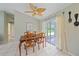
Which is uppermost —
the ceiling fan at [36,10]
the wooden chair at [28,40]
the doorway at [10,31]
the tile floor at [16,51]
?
the ceiling fan at [36,10]

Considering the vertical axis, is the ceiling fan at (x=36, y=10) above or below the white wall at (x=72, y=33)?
above

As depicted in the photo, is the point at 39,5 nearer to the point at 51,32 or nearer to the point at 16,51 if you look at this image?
the point at 51,32

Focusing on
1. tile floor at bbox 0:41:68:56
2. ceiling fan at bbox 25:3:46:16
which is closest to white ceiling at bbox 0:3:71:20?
ceiling fan at bbox 25:3:46:16

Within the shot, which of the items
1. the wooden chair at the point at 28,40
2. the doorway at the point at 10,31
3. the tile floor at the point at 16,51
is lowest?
the tile floor at the point at 16,51

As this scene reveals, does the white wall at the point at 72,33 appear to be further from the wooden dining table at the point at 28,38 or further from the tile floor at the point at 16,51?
the wooden dining table at the point at 28,38

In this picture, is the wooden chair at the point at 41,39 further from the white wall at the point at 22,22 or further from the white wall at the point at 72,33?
the white wall at the point at 72,33

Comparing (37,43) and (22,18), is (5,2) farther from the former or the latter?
(37,43)

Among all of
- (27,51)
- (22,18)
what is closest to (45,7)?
(22,18)

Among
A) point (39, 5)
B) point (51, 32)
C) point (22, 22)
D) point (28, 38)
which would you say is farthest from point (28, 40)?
point (39, 5)

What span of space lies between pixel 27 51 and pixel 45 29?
602 mm

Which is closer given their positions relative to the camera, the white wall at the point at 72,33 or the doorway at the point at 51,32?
the white wall at the point at 72,33

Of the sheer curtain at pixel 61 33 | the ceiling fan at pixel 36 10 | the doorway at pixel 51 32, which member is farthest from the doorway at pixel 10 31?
the sheer curtain at pixel 61 33

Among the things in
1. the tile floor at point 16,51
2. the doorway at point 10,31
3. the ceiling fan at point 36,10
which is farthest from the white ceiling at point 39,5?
the tile floor at point 16,51

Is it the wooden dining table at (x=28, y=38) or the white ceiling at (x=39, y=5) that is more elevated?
the white ceiling at (x=39, y=5)
